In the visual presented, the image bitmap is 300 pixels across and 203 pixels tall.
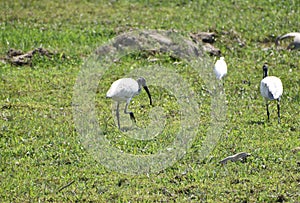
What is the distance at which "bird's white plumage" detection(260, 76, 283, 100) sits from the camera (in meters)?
11.0

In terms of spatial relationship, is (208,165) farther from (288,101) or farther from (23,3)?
(23,3)

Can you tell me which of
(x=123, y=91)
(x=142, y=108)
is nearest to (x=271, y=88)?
(x=142, y=108)

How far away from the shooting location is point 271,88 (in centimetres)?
1114

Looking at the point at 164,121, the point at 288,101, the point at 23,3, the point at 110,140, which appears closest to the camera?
the point at 110,140

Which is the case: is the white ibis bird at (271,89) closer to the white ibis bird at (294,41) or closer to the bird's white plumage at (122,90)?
the bird's white plumage at (122,90)

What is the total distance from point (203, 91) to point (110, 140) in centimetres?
326

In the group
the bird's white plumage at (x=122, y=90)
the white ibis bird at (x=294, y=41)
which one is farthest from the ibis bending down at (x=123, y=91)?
the white ibis bird at (x=294, y=41)

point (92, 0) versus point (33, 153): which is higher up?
point (92, 0)

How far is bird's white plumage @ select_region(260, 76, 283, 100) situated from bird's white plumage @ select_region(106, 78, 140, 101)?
2.10 m

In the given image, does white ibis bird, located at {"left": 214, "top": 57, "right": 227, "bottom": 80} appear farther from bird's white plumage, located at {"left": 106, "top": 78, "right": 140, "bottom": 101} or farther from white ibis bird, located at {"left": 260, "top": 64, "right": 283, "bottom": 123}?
bird's white plumage, located at {"left": 106, "top": 78, "right": 140, "bottom": 101}

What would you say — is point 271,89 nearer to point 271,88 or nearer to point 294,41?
point 271,88

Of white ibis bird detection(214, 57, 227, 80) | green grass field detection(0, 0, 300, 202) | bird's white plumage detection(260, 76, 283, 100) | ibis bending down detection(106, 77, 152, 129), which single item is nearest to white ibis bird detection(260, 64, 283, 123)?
bird's white plumage detection(260, 76, 283, 100)

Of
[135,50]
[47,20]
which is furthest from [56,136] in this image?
[47,20]

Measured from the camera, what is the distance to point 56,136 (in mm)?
10156
